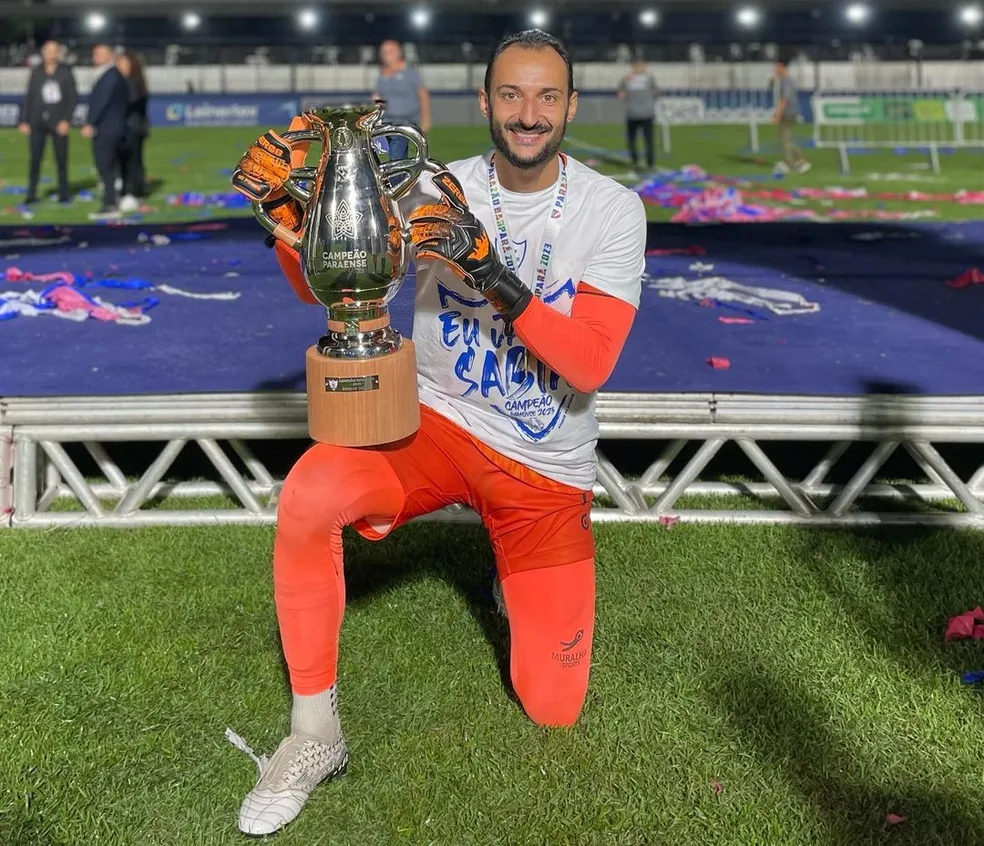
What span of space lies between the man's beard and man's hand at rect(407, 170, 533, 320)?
1.11ft

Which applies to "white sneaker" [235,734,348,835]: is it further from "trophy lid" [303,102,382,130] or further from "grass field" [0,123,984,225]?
"grass field" [0,123,984,225]

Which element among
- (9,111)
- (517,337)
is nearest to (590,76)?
(9,111)

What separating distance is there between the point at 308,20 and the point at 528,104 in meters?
43.2

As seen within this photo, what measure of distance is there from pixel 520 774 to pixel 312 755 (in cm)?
57

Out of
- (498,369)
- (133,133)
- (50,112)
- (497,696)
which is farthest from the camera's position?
(50,112)

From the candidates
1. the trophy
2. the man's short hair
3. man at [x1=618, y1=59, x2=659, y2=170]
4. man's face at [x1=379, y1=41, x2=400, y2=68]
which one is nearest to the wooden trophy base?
the trophy

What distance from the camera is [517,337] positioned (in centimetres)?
279

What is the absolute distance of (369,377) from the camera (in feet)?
7.67

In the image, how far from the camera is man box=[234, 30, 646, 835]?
2.56 metres

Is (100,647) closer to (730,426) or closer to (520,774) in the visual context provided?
(520,774)

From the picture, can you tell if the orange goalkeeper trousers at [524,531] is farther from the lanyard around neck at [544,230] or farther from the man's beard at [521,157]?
the man's beard at [521,157]

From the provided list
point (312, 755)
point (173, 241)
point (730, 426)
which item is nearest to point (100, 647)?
point (312, 755)

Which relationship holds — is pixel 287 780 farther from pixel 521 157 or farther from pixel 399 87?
pixel 399 87

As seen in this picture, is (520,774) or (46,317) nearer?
(520,774)
